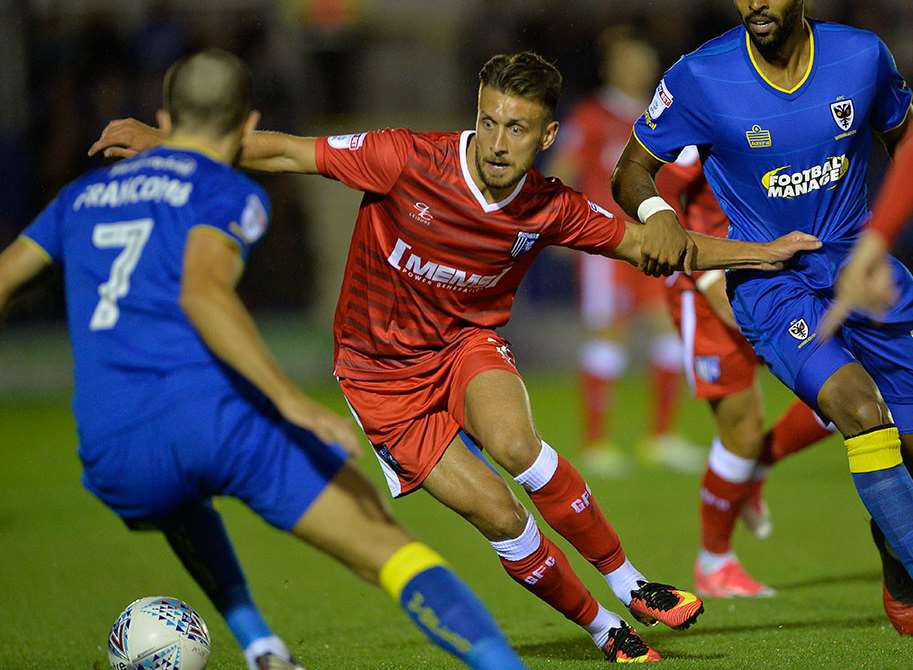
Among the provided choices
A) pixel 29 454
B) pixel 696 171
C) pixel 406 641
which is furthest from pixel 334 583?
pixel 29 454

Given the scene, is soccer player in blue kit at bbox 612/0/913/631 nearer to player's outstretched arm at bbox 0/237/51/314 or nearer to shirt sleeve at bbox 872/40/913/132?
shirt sleeve at bbox 872/40/913/132

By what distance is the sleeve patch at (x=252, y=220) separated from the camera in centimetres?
415

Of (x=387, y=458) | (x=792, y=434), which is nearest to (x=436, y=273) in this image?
(x=387, y=458)

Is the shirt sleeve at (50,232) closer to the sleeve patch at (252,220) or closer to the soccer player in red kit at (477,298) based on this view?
the sleeve patch at (252,220)

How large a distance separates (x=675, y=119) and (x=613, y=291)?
6.22 m

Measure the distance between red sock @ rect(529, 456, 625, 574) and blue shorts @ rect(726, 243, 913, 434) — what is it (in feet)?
2.93

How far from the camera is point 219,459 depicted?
4.10 meters

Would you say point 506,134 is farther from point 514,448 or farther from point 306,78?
point 306,78

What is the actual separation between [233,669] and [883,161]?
44.3 feet

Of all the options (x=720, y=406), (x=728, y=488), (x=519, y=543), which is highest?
(x=519, y=543)

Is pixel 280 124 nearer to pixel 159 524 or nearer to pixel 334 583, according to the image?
pixel 334 583

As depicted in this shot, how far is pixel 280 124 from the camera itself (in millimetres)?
16875

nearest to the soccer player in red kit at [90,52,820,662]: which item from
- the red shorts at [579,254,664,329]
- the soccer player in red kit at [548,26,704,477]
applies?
the soccer player in red kit at [548,26,704,477]

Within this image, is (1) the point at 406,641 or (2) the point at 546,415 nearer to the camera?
(1) the point at 406,641
